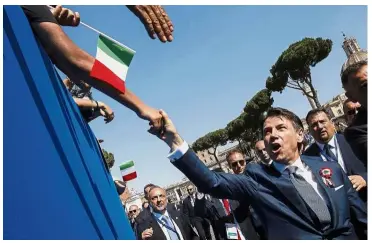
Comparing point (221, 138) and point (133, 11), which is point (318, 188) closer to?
point (133, 11)

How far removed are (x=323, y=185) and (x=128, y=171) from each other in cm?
226

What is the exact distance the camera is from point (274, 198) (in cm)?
202

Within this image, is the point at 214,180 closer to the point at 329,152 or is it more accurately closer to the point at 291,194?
the point at 291,194

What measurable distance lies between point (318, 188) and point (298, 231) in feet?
0.84

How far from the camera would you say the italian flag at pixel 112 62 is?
142 cm

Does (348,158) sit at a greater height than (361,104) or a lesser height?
lesser

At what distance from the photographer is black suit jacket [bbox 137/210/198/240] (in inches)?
200

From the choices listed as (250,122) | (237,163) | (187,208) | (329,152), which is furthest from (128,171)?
(250,122)

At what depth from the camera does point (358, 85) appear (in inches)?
78.6

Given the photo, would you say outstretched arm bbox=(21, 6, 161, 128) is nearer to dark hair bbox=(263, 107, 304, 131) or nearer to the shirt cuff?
the shirt cuff

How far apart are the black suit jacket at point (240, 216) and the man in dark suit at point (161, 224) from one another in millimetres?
564

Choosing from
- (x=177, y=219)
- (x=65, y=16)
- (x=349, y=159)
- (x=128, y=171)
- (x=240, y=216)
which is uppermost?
(x=65, y=16)

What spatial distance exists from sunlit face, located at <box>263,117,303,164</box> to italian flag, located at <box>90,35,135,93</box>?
101 cm

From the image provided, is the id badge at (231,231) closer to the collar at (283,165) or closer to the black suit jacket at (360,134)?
the collar at (283,165)
